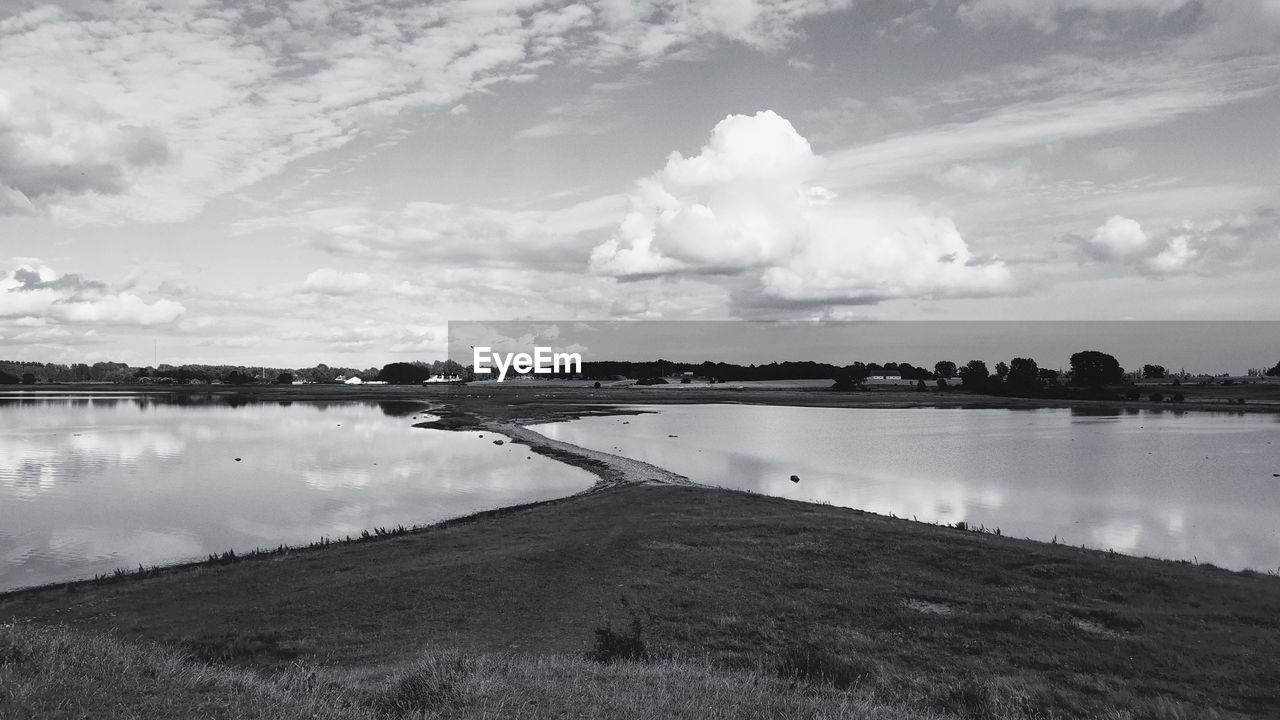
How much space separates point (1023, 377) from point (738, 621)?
612 ft

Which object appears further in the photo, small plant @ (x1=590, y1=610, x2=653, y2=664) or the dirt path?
the dirt path

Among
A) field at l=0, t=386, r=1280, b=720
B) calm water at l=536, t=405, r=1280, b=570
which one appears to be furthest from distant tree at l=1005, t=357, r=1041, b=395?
field at l=0, t=386, r=1280, b=720

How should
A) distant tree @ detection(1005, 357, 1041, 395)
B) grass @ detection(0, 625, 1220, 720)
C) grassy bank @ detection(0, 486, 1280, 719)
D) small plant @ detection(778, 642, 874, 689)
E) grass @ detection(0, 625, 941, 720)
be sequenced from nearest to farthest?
grass @ detection(0, 625, 941, 720)
grass @ detection(0, 625, 1220, 720)
grassy bank @ detection(0, 486, 1280, 719)
small plant @ detection(778, 642, 874, 689)
distant tree @ detection(1005, 357, 1041, 395)

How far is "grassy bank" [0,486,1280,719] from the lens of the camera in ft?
39.3

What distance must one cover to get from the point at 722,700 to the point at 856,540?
16.0 meters

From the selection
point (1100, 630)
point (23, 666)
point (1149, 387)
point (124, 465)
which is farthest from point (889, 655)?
point (1149, 387)

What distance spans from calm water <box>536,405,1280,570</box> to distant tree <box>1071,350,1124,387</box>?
86.8m

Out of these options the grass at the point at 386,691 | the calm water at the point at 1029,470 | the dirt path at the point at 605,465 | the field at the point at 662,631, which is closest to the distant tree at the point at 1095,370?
the calm water at the point at 1029,470

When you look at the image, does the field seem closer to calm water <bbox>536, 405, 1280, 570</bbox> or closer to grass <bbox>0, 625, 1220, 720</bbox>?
grass <bbox>0, 625, 1220, 720</bbox>

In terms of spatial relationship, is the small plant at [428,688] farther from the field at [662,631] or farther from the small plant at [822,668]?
the small plant at [822,668]

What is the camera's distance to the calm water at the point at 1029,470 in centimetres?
3161

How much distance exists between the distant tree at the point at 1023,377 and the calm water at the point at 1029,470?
7309 cm

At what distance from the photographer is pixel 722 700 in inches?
412

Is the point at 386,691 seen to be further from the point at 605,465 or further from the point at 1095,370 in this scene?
the point at 1095,370
